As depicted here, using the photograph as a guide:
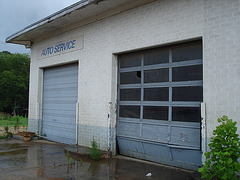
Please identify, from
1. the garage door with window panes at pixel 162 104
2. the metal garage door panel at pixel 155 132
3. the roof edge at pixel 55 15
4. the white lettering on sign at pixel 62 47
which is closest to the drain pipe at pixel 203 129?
the garage door with window panes at pixel 162 104

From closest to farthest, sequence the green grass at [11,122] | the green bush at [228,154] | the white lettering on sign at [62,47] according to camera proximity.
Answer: the green bush at [228,154], the white lettering on sign at [62,47], the green grass at [11,122]

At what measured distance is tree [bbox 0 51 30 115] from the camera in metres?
31.1

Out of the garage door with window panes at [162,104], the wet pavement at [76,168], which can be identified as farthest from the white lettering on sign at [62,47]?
the wet pavement at [76,168]

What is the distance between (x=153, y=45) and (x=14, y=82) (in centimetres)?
2931

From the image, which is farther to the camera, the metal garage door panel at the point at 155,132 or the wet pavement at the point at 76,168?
the metal garage door panel at the point at 155,132

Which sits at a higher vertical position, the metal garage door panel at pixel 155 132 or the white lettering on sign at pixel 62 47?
the white lettering on sign at pixel 62 47

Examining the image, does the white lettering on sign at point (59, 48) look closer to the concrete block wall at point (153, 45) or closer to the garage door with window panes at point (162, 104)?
the concrete block wall at point (153, 45)

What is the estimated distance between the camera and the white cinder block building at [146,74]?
5.34 meters

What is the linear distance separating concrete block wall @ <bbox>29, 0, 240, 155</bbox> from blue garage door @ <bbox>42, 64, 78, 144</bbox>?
1.87 feet

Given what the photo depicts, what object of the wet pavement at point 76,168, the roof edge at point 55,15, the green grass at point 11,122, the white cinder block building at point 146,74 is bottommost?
the green grass at point 11,122

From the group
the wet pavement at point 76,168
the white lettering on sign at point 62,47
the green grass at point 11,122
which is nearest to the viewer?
the wet pavement at point 76,168

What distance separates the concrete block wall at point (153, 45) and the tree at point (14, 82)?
2355cm

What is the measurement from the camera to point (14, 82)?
31406mm

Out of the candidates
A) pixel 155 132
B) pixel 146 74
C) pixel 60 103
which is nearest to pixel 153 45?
pixel 146 74
